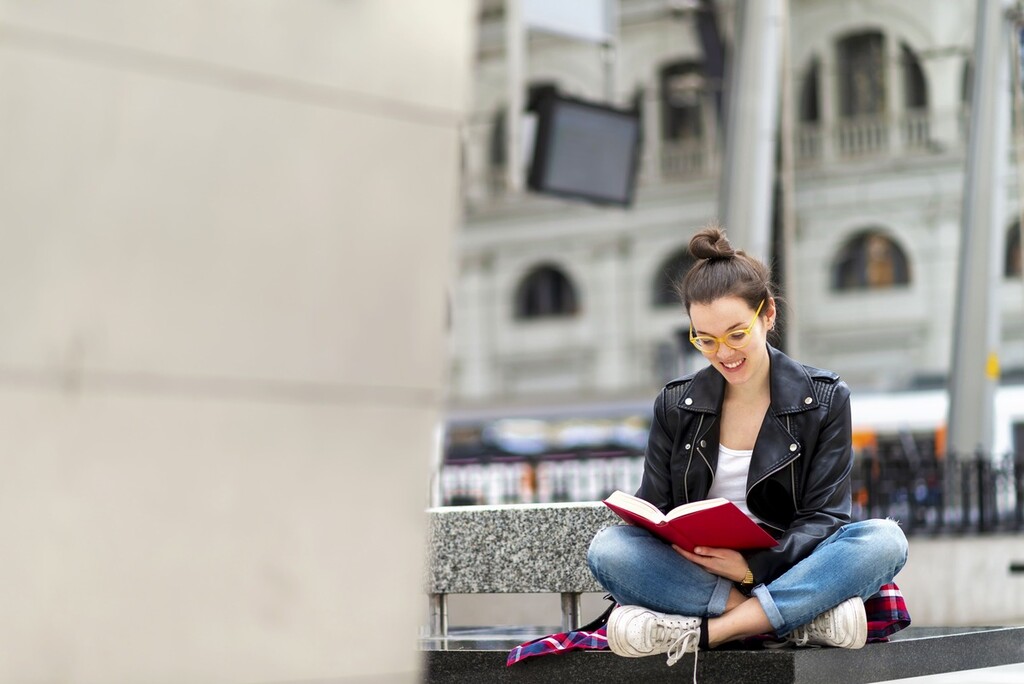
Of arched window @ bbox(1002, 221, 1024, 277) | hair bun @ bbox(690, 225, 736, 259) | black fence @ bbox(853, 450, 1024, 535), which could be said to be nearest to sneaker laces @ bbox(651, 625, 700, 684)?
hair bun @ bbox(690, 225, 736, 259)

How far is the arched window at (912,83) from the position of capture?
3278 cm

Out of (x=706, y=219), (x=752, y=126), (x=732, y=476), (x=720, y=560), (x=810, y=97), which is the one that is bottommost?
(x=720, y=560)

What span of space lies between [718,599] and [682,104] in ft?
105

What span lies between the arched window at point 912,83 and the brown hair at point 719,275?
29.4m

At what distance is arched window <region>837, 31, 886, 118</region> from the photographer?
33.2 metres

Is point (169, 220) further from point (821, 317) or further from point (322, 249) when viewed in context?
point (821, 317)

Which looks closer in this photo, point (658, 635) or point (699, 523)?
point (699, 523)

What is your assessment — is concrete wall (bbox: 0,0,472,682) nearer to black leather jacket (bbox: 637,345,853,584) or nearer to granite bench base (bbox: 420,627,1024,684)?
granite bench base (bbox: 420,627,1024,684)

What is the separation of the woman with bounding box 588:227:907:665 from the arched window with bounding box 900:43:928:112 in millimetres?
29425

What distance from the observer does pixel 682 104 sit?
35812 millimetres

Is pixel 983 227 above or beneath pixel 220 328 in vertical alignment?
above

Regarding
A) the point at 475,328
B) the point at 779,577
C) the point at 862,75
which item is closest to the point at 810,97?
the point at 862,75

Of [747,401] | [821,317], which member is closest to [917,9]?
[821,317]

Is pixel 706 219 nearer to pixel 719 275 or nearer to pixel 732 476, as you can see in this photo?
pixel 732 476
